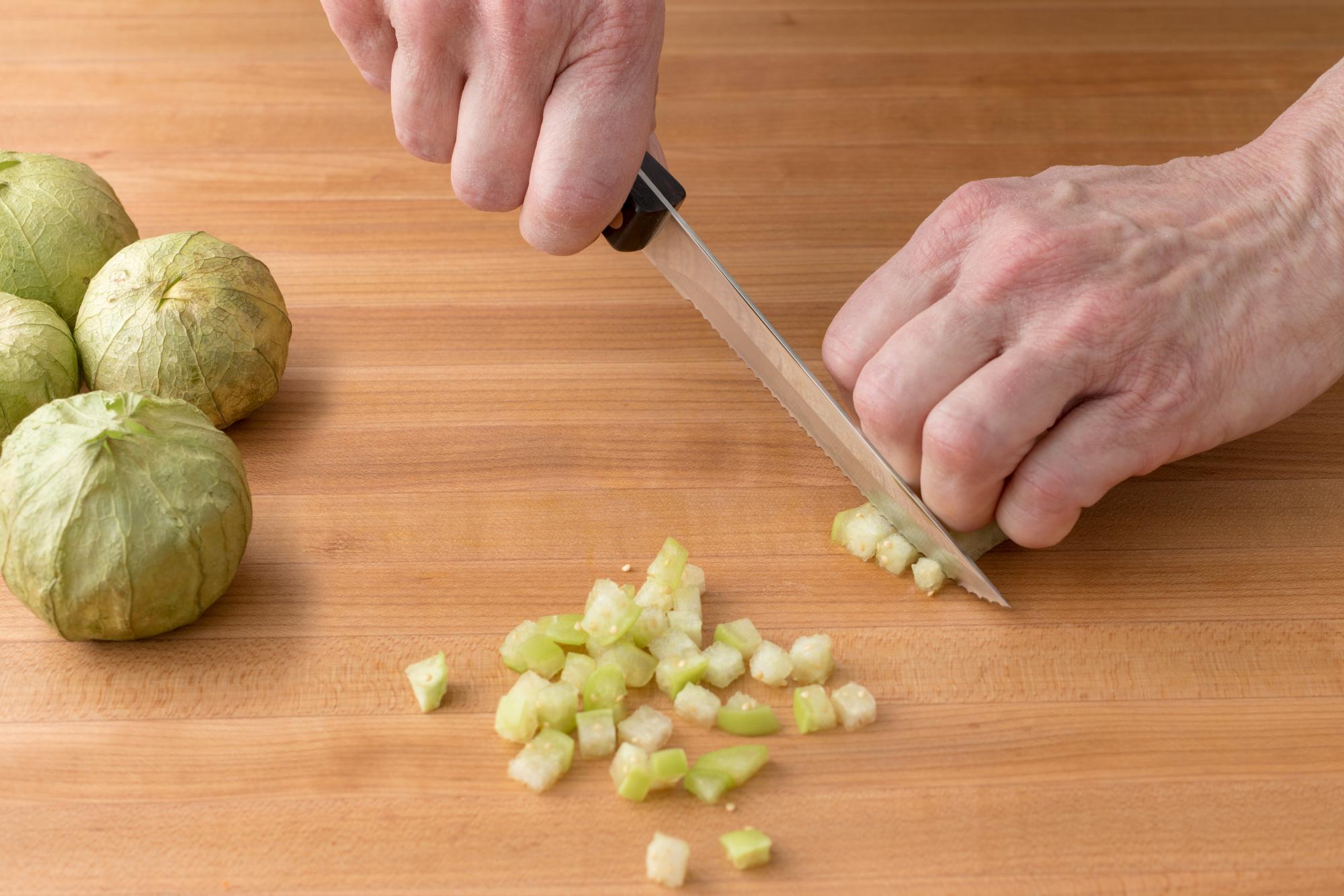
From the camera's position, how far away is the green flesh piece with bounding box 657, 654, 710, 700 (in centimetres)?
153

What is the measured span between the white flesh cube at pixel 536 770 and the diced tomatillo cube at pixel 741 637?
266 mm

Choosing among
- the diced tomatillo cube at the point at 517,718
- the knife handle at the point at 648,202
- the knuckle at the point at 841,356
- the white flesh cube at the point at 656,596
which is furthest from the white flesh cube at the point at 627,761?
the knife handle at the point at 648,202

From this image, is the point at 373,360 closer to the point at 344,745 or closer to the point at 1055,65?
the point at 344,745

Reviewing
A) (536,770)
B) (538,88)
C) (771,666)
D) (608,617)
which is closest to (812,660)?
(771,666)

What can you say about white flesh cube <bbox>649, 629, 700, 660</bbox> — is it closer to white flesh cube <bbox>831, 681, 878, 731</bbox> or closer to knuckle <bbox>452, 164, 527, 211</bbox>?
white flesh cube <bbox>831, 681, 878, 731</bbox>

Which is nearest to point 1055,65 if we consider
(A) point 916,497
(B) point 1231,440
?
(B) point 1231,440

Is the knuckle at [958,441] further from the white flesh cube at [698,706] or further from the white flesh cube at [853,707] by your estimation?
the white flesh cube at [698,706]

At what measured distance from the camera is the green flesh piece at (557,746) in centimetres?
144

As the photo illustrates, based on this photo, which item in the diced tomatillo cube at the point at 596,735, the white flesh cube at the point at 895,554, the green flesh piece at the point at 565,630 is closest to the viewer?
the diced tomatillo cube at the point at 596,735

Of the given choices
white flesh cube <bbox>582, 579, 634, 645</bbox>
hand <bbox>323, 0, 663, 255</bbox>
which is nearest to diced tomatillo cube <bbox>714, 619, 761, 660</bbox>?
white flesh cube <bbox>582, 579, 634, 645</bbox>

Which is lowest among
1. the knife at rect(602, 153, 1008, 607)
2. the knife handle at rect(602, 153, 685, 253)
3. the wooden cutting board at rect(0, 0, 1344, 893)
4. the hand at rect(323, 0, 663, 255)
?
the wooden cutting board at rect(0, 0, 1344, 893)

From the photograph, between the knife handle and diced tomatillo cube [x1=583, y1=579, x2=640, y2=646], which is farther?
the knife handle

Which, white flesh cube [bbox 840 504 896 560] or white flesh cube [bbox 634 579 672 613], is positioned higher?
white flesh cube [bbox 840 504 896 560]

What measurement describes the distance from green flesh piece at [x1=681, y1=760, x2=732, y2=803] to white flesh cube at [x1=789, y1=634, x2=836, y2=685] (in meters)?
0.19
